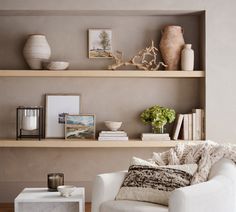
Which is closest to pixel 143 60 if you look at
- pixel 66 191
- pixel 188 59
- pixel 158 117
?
pixel 188 59

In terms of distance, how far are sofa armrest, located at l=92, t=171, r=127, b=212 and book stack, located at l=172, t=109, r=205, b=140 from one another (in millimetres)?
1599

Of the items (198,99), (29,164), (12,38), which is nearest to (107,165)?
(29,164)

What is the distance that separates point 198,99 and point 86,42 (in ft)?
4.18

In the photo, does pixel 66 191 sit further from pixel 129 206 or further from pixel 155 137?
pixel 155 137

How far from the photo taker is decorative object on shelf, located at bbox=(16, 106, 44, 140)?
5312 mm

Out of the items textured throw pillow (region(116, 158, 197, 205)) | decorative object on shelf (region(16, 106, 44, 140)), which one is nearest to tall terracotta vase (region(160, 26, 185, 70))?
decorative object on shelf (region(16, 106, 44, 140))

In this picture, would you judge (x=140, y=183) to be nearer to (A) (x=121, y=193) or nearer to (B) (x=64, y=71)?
(A) (x=121, y=193)

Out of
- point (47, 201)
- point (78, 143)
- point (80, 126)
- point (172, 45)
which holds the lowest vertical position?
point (47, 201)

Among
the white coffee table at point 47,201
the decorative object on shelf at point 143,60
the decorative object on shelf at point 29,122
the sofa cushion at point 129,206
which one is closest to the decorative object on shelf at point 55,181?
the white coffee table at point 47,201

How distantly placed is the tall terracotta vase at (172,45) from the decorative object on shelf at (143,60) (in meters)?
0.08

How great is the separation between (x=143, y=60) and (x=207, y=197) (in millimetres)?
2366

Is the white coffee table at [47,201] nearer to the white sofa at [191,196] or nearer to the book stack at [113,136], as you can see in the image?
the white sofa at [191,196]

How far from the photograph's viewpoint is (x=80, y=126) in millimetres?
5438

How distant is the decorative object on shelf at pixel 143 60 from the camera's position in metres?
A: 5.40
